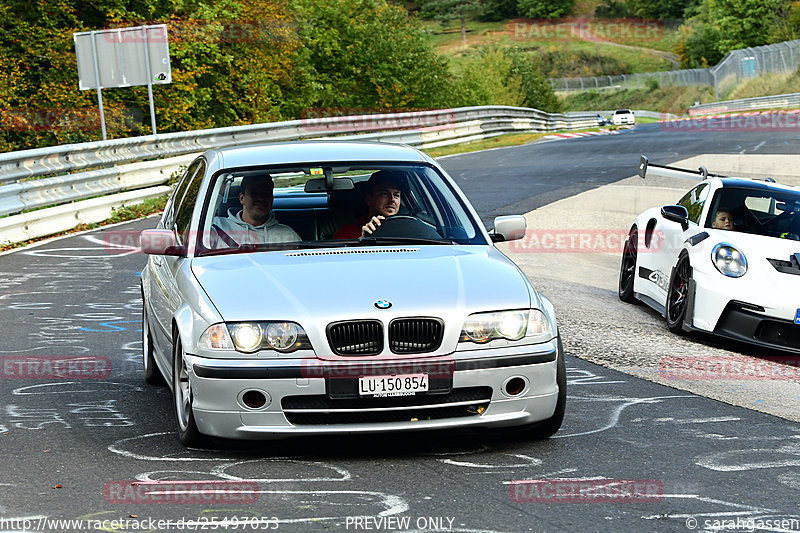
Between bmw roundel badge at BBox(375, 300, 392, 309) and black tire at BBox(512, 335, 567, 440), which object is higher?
bmw roundel badge at BBox(375, 300, 392, 309)

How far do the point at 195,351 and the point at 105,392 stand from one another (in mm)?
1873

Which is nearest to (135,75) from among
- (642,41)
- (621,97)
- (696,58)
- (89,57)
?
(89,57)

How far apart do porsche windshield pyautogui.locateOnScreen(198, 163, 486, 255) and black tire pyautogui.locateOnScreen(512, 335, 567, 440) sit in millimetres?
1073

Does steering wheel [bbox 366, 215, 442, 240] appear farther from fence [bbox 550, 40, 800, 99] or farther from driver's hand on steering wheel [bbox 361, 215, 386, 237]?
fence [bbox 550, 40, 800, 99]

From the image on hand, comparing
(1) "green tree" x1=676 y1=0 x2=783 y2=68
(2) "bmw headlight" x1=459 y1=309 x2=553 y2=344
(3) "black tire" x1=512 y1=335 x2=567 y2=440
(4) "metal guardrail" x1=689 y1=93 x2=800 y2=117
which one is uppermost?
(1) "green tree" x1=676 y1=0 x2=783 y2=68

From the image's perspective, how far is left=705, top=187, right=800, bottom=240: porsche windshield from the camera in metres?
9.82

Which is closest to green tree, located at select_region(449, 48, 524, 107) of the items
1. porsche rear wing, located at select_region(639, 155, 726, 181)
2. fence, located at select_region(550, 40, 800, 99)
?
fence, located at select_region(550, 40, 800, 99)

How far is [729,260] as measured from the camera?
29.9ft

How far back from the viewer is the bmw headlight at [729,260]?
356 inches

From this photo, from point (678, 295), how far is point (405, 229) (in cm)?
407

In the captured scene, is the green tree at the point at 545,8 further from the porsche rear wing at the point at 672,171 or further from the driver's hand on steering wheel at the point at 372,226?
the driver's hand on steering wheel at the point at 372,226

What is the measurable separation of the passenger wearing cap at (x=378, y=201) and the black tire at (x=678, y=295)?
11.8 feet

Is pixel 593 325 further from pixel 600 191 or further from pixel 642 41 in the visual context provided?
pixel 642 41

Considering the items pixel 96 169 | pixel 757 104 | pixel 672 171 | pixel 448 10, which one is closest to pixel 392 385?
pixel 672 171
